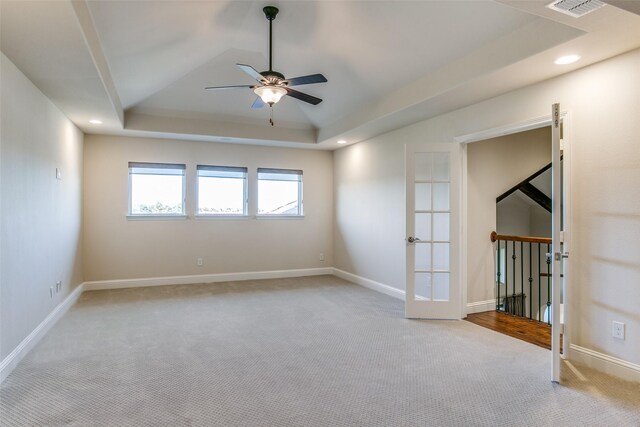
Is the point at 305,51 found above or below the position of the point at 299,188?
above

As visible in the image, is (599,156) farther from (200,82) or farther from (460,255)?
(200,82)

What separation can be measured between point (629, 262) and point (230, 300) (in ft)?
14.0

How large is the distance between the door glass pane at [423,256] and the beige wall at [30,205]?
384cm

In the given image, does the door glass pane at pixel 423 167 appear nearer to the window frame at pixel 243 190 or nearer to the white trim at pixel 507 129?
the white trim at pixel 507 129

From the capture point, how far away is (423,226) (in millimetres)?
4344

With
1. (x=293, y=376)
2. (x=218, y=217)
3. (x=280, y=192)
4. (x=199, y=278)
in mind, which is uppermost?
(x=280, y=192)

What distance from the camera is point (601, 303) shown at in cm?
285

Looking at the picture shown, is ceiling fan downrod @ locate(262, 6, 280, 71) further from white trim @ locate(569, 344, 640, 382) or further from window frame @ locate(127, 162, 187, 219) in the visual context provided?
white trim @ locate(569, 344, 640, 382)

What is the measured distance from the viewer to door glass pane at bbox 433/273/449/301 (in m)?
4.20

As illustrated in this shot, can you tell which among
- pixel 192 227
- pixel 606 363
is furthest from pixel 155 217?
pixel 606 363

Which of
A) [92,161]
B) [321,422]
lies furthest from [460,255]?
[92,161]

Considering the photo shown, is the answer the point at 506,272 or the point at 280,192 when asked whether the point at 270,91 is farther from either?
the point at 506,272

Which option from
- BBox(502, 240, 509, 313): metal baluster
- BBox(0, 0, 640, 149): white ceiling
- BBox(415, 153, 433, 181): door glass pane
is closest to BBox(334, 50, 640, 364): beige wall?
BBox(0, 0, 640, 149): white ceiling

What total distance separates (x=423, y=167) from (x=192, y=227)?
3.89 m
